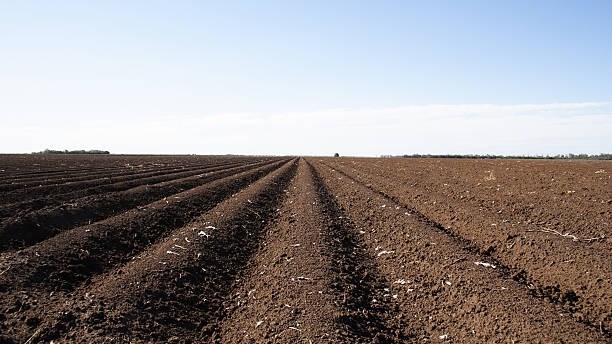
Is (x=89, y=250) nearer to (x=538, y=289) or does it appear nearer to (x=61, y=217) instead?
(x=61, y=217)

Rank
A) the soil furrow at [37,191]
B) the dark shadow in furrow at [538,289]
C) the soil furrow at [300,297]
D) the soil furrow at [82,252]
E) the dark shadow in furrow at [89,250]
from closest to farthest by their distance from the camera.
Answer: the soil furrow at [300,297]
the dark shadow in furrow at [538,289]
the soil furrow at [82,252]
the dark shadow in furrow at [89,250]
the soil furrow at [37,191]

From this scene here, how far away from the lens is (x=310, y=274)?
7484 mm

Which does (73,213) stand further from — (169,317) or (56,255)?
(169,317)

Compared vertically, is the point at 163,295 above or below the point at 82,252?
below

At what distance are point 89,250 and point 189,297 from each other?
11.2ft

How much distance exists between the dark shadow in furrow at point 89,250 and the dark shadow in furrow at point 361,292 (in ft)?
14.0

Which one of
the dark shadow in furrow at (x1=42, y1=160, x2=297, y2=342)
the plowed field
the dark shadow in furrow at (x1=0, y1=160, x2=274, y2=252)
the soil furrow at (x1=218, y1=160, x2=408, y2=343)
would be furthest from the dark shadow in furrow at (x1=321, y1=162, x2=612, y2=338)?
the dark shadow in furrow at (x1=0, y1=160, x2=274, y2=252)

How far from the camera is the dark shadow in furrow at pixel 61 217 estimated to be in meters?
9.95

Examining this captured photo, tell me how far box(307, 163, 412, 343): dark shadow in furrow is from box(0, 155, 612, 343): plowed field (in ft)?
0.10

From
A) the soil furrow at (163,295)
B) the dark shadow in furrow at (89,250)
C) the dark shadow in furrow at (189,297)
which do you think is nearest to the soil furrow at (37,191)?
the dark shadow in furrow at (89,250)

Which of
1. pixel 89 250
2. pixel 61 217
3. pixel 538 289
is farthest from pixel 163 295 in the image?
pixel 61 217

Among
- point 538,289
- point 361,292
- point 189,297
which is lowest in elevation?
point 189,297

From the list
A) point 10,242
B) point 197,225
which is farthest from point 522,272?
point 10,242

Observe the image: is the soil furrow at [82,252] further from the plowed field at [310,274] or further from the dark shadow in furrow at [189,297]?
the dark shadow in furrow at [189,297]
